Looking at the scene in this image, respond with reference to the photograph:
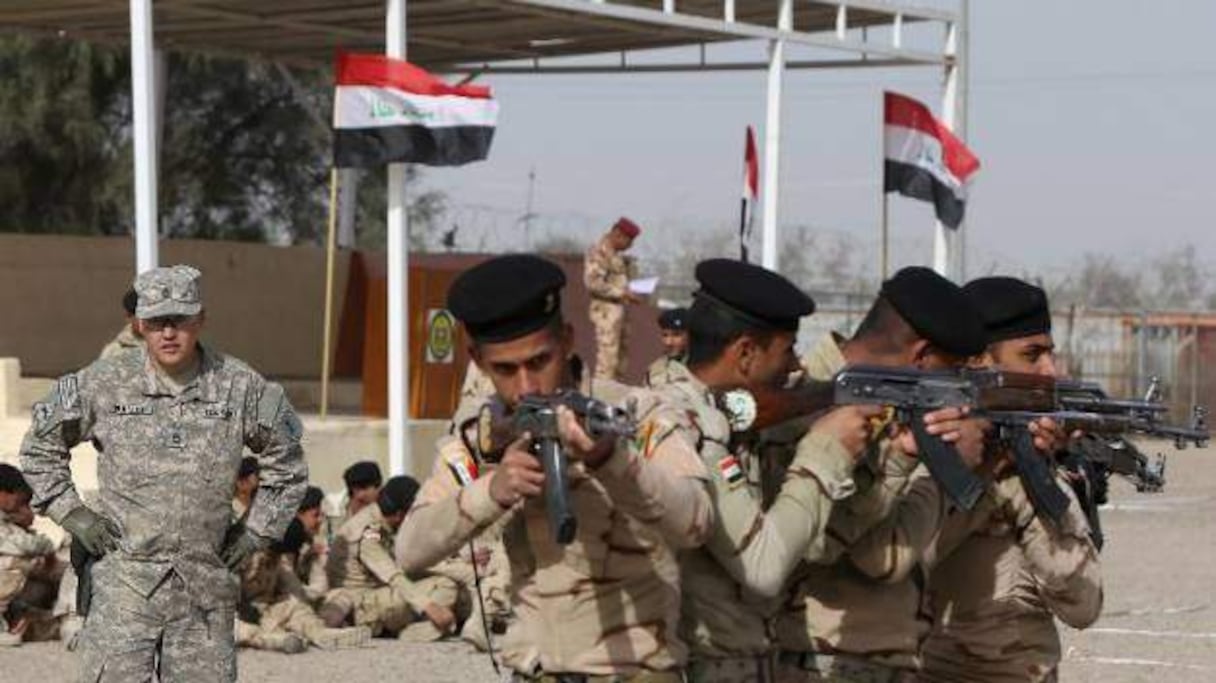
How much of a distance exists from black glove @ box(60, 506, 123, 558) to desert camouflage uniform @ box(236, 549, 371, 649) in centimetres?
513

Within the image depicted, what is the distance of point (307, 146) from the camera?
120 feet

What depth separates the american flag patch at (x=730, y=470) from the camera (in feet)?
16.8

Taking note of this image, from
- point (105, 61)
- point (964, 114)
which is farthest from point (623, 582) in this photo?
point (105, 61)

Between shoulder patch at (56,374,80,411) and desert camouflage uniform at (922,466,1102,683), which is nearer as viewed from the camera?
desert camouflage uniform at (922,466,1102,683)

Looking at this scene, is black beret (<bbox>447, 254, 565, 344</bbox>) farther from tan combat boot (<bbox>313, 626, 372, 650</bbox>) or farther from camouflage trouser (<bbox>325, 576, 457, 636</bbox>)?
camouflage trouser (<bbox>325, 576, 457, 636</bbox>)

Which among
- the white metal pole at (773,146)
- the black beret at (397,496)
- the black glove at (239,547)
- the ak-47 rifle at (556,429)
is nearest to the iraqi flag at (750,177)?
the white metal pole at (773,146)

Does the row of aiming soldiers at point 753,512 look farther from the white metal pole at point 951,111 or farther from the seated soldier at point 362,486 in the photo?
the white metal pole at point 951,111

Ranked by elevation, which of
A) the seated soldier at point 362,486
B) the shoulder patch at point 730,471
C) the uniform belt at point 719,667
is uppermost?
the shoulder patch at point 730,471

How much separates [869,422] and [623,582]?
0.62 m

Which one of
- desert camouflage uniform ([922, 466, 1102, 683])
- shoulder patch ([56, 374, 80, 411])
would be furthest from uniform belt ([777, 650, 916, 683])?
shoulder patch ([56, 374, 80, 411])

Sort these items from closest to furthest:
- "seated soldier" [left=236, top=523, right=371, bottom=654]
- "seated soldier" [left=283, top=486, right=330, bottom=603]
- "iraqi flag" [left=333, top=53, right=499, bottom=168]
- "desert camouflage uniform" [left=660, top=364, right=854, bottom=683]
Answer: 1. "desert camouflage uniform" [left=660, top=364, right=854, bottom=683]
2. "seated soldier" [left=236, top=523, right=371, bottom=654]
3. "seated soldier" [left=283, top=486, right=330, bottom=603]
4. "iraqi flag" [left=333, top=53, right=499, bottom=168]

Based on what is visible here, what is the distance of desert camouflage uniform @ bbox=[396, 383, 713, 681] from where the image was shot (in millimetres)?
4922

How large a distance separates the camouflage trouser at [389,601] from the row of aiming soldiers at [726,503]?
309 inches

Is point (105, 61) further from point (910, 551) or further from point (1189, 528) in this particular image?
point (910, 551)
